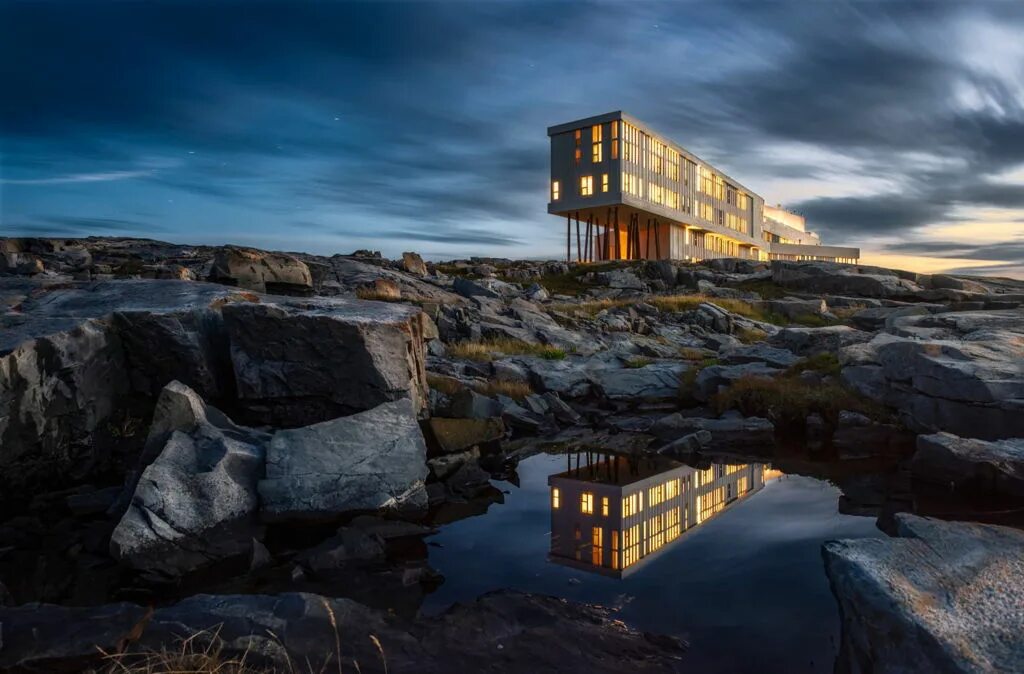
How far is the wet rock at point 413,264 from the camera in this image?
43.0 m

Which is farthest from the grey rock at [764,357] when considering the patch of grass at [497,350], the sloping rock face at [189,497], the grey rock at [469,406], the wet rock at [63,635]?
the wet rock at [63,635]

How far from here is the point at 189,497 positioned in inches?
346

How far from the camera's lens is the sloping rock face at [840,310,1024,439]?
12734 millimetres

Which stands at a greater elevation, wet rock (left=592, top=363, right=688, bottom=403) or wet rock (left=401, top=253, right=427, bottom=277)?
wet rock (left=401, top=253, right=427, bottom=277)

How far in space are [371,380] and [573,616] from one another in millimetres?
6979

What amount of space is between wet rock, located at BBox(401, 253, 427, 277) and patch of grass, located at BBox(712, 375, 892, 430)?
27713mm

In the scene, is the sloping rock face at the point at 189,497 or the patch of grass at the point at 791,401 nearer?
the sloping rock face at the point at 189,497

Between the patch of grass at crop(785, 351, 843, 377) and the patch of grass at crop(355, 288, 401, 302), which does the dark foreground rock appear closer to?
the patch of grass at crop(785, 351, 843, 377)

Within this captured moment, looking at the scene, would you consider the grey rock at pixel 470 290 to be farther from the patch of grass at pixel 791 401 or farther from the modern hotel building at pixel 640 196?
the modern hotel building at pixel 640 196

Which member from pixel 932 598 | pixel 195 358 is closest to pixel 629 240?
pixel 195 358

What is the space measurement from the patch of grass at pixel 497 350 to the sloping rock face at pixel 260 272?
20.3 ft

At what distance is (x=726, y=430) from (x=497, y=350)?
952cm

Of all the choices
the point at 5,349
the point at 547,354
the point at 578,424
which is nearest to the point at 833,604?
the point at 578,424

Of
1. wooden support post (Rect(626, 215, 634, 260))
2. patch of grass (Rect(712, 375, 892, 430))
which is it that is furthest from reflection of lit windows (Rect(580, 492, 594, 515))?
wooden support post (Rect(626, 215, 634, 260))
